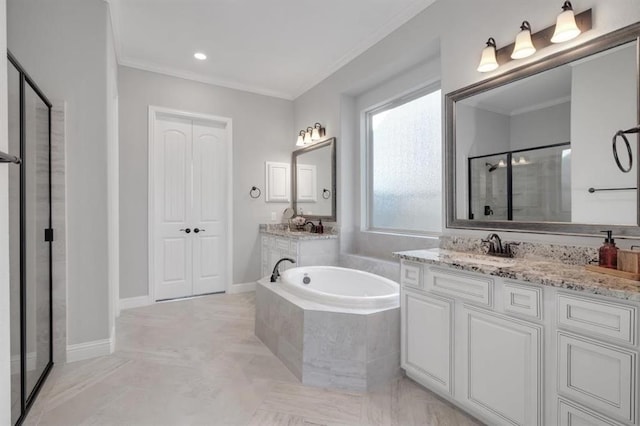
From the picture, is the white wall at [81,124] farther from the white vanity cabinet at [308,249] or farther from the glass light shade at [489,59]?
the glass light shade at [489,59]

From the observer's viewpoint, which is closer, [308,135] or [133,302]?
[133,302]

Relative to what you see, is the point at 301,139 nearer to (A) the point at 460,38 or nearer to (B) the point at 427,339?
(A) the point at 460,38

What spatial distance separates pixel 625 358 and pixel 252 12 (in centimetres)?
337

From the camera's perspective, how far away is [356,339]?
81.4 inches

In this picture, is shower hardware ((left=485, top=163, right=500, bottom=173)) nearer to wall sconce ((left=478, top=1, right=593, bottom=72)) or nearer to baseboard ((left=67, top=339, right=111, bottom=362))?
wall sconce ((left=478, top=1, right=593, bottom=72))

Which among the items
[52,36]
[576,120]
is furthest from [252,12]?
[576,120]

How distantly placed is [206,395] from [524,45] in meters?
2.91

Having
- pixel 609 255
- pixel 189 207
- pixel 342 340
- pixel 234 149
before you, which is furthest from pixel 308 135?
pixel 609 255

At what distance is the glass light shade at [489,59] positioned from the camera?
2096mm

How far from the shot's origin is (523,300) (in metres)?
1.49

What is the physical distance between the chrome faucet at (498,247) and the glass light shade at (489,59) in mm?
1111

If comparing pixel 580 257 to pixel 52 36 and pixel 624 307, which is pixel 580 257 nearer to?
pixel 624 307

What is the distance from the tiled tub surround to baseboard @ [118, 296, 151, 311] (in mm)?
2474

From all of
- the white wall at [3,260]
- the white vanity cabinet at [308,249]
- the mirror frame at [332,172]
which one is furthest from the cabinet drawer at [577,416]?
the mirror frame at [332,172]
